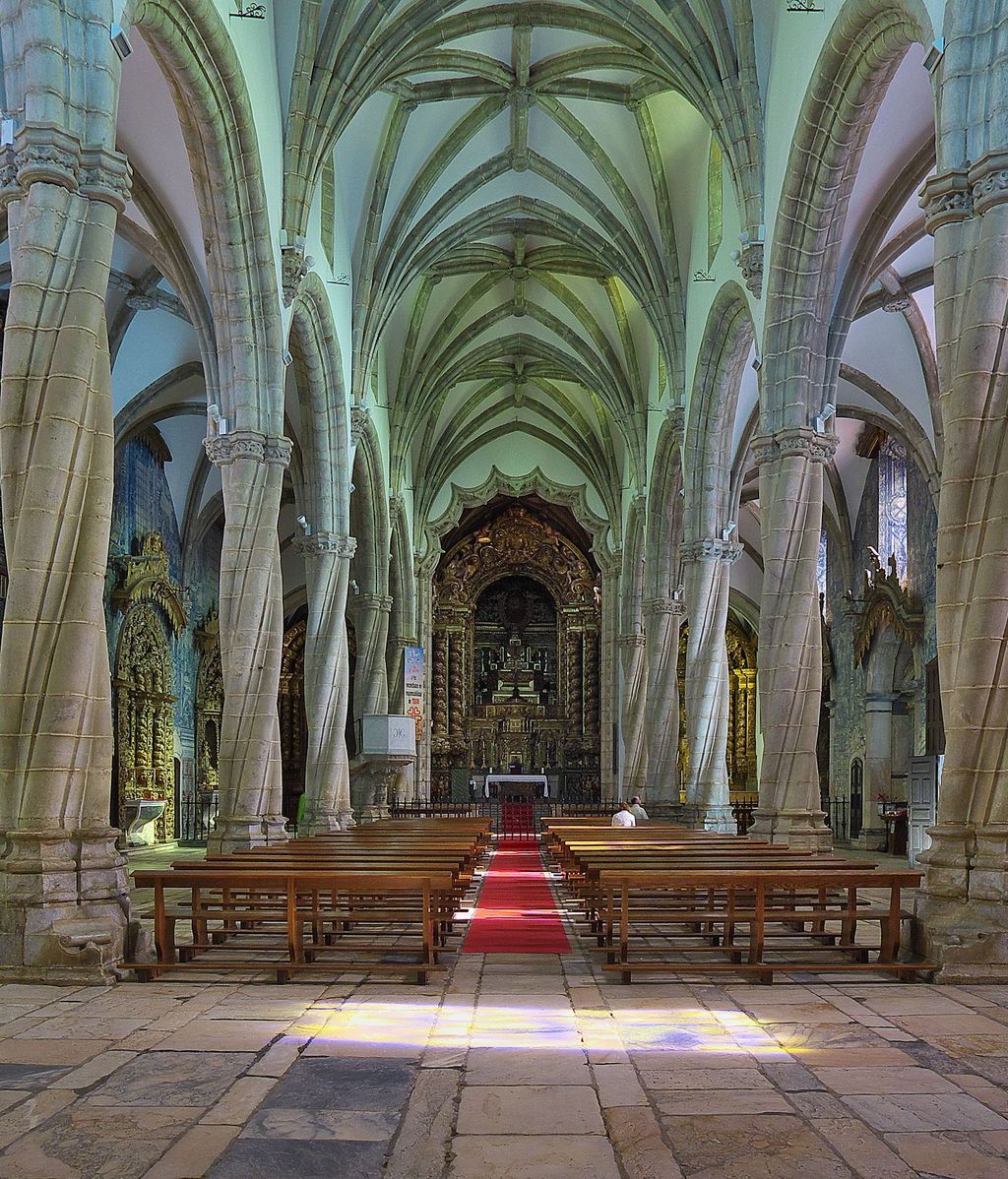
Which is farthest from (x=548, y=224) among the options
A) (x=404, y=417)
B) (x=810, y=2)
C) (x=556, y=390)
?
(x=810, y=2)

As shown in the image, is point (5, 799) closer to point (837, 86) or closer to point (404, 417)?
point (837, 86)

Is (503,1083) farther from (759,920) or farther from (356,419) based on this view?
(356,419)

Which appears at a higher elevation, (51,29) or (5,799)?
(51,29)

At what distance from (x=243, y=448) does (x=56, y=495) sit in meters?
6.23

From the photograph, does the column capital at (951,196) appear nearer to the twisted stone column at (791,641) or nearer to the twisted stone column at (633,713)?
the twisted stone column at (791,641)

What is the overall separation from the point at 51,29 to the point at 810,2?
8.07 m

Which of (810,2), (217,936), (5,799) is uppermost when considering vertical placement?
(810,2)

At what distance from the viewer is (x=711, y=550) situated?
19.9 metres

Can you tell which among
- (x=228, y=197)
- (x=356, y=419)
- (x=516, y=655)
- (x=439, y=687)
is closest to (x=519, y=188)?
(x=356, y=419)

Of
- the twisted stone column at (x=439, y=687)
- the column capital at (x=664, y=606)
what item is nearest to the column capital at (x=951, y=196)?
the column capital at (x=664, y=606)

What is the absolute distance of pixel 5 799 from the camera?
7508 millimetres

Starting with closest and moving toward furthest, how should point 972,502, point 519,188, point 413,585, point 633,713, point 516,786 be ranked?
point 972,502
point 519,188
point 633,713
point 413,585
point 516,786

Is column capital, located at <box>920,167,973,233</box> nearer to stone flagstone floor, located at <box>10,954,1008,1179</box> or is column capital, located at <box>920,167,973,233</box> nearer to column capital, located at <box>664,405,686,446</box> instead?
stone flagstone floor, located at <box>10,954,1008,1179</box>

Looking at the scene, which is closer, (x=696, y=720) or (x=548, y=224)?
(x=696, y=720)
